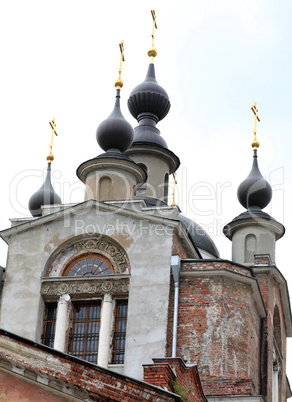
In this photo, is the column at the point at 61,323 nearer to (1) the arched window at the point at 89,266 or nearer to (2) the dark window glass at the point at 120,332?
(1) the arched window at the point at 89,266

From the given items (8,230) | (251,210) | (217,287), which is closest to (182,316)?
(217,287)

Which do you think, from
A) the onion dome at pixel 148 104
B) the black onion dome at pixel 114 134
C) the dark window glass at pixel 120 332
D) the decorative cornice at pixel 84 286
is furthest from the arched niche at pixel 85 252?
the onion dome at pixel 148 104

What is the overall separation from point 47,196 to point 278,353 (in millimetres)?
9041

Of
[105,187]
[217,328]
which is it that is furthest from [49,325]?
[105,187]

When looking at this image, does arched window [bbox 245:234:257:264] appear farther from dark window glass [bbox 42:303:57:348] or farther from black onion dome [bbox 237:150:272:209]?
dark window glass [bbox 42:303:57:348]

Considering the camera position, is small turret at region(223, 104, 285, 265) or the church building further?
small turret at region(223, 104, 285, 265)

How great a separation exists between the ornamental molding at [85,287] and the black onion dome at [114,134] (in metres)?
4.64

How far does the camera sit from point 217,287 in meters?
22.2

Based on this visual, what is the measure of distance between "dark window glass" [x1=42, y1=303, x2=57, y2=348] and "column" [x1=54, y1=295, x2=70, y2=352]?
11.6 inches

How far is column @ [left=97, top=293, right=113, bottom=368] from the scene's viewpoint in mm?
21172

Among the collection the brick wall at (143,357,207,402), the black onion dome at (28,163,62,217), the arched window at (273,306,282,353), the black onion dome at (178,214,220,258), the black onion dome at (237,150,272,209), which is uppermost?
the black onion dome at (28,163,62,217)

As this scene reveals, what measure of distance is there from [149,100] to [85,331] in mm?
10962

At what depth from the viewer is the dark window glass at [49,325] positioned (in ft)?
72.1

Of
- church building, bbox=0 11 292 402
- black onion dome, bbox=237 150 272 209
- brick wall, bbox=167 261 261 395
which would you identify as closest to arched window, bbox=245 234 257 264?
black onion dome, bbox=237 150 272 209
